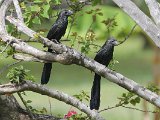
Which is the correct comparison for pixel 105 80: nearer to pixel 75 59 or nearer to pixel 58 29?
pixel 58 29

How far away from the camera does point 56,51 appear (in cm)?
364

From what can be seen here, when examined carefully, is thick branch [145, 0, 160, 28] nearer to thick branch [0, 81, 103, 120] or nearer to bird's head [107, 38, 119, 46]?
bird's head [107, 38, 119, 46]

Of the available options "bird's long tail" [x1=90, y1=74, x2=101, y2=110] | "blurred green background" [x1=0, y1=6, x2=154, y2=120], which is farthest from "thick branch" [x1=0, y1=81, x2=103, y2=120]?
"blurred green background" [x1=0, y1=6, x2=154, y2=120]

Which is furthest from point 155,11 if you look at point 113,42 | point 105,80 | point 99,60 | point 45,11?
point 105,80

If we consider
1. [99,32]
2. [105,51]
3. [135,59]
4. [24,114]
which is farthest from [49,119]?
[135,59]

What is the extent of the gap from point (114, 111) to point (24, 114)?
5687 mm

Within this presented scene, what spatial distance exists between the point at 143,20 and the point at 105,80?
26.2ft

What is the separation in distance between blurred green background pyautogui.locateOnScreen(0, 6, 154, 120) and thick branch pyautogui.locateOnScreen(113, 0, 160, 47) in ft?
16.4

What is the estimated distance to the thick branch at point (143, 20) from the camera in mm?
4059

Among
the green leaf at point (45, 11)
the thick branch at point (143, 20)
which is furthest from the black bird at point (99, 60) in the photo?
the green leaf at point (45, 11)

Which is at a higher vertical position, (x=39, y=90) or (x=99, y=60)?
(x=99, y=60)

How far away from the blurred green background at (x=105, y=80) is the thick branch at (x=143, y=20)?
4994 millimetres

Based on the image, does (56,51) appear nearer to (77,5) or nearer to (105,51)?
(105,51)

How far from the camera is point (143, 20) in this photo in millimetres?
4137
